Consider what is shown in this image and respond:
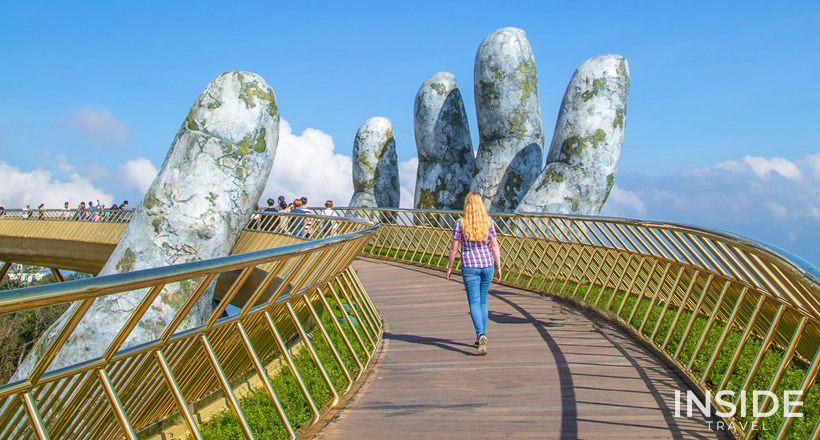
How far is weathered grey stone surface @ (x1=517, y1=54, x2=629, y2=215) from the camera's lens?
18.7 metres

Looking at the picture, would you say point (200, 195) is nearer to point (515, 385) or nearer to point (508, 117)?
point (515, 385)

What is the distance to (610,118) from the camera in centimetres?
1895

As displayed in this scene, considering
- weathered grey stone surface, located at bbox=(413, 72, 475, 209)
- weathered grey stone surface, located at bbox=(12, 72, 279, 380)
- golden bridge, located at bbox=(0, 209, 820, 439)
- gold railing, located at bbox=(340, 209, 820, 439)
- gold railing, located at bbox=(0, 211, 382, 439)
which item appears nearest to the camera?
gold railing, located at bbox=(0, 211, 382, 439)

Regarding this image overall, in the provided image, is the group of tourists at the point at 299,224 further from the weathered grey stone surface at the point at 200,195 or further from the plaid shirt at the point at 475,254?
the plaid shirt at the point at 475,254

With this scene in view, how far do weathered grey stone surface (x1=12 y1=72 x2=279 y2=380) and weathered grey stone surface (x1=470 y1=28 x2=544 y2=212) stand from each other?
1029 cm

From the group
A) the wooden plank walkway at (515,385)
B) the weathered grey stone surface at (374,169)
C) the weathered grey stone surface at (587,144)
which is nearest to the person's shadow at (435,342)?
the wooden plank walkway at (515,385)

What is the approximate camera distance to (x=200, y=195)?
13.1 metres

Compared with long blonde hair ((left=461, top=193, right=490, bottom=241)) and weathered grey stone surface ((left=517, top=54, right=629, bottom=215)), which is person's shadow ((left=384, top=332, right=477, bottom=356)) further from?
weathered grey stone surface ((left=517, top=54, right=629, bottom=215))

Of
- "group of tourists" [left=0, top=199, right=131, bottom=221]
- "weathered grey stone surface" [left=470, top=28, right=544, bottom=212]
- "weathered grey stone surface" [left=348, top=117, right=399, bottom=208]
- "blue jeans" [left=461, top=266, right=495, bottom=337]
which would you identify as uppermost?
"weathered grey stone surface" [left=470, top=28, right=544, bottom=212]

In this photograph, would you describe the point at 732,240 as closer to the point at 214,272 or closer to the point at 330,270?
the point at 330,270

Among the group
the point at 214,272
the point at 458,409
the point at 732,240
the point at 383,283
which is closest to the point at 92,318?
the point at 383,283

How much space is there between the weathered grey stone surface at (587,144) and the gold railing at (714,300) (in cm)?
414

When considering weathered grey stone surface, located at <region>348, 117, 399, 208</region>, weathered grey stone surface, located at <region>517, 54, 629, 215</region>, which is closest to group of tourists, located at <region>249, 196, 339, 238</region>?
weathered grey stone surface, located at <region>517, 54, 629, 215</region>

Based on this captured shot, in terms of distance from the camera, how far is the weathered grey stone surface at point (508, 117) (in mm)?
22531
